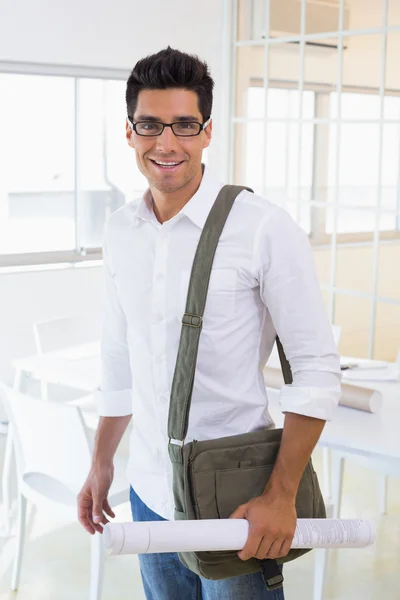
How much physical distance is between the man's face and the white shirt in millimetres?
51

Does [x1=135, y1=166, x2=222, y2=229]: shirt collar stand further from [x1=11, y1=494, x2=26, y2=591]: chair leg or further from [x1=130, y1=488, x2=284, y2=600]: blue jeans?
[x1=11, y1=494, x2=26, y2=591]: chair leg

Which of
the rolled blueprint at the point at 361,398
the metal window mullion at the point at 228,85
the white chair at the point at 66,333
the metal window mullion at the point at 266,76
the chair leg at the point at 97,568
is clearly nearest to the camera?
the rolled blueprint at the point at 361,398

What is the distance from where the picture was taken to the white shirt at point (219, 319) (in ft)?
4.17

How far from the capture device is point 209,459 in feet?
4.29

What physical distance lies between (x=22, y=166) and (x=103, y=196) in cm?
53

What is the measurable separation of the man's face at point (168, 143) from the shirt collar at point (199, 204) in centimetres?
3

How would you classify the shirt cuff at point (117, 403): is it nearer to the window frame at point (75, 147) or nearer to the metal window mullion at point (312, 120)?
the metal window mullion at point (312, 120)

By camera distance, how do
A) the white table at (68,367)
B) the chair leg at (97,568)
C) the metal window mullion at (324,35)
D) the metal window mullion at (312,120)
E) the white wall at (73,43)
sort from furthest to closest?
the white wall at (73,43) → the metal window mullion at (312,120) → the metal window mullion at (324,35) → the white table at (68,367) → the chair leg at (97,568)

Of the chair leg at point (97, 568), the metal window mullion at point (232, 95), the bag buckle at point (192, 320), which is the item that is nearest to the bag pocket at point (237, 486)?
the bag buckle at point (192, 320)

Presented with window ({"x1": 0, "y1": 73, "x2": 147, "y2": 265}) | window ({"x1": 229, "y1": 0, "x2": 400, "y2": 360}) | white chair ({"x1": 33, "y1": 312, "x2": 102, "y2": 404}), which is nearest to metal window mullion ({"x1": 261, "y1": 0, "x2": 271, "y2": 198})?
window ({"x1": 229, "y1": 0, "x2": 400, "y2": 360})

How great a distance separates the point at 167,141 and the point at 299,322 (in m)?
0.35

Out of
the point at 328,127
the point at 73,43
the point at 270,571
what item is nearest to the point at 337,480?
the point at 270,571

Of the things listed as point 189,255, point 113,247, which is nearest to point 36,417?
point 113,247

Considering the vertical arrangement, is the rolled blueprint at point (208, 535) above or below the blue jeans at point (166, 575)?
above
